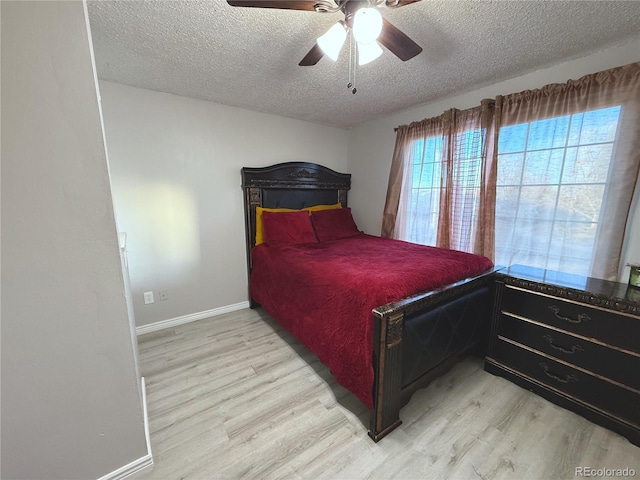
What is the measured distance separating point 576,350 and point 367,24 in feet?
6.84

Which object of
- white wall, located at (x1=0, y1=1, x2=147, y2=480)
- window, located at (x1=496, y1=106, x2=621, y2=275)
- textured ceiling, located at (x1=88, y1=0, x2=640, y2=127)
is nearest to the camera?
white wall, located at (x1=0, y1=1, x2=147, y2=480)

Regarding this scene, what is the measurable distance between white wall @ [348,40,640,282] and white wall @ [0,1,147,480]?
2.69 metres

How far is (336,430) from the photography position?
1.39 meters

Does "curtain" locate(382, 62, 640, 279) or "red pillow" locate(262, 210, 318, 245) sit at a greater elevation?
"curtain" locate(382, 62, 640, 279)

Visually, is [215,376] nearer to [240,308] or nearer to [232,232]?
[240,308]

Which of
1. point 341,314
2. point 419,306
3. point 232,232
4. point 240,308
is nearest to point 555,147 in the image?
point 419,306

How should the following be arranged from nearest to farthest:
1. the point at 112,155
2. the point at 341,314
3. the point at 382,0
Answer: the point at 382,0 → the point at 341,314 → the point at 112,155

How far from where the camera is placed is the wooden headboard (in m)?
2.79

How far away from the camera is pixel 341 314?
1479mm

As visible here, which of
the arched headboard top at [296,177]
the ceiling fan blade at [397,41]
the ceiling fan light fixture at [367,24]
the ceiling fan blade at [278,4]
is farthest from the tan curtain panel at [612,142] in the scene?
the arched headboard top at [296,177]

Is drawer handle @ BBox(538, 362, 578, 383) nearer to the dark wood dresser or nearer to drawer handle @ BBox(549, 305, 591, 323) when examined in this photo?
the dark wood dresser

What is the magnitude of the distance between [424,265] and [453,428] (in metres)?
0.94

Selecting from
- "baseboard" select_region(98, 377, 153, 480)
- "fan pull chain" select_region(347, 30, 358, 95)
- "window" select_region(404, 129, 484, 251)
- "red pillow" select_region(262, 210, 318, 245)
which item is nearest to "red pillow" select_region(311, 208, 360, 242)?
"red pillow" select_region(262, 210, 318, 245)

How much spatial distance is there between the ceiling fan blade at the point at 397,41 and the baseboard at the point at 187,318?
107 inches
